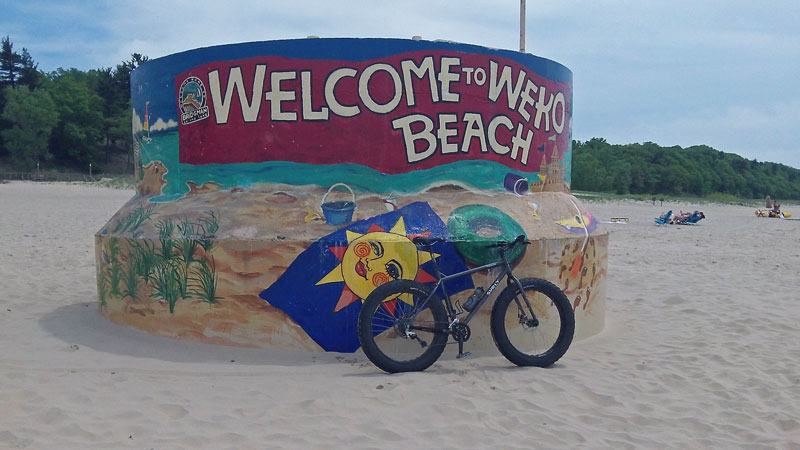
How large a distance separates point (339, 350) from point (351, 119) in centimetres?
207

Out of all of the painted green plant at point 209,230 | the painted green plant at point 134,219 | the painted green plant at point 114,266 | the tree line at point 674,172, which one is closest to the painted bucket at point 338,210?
the painted green plant at point 209,230

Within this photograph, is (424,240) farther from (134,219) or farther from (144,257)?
(134,219)

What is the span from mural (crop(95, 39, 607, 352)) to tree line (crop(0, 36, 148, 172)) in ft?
213

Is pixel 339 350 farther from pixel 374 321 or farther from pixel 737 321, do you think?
pixel 737 321

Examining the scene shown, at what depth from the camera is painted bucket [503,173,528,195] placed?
6.55 m

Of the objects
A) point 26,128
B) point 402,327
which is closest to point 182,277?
point 402,327

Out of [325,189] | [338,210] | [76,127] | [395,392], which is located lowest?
[395,392]

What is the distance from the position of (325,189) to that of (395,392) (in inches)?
81.9

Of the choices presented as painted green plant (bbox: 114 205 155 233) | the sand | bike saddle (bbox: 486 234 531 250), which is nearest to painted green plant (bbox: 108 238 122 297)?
painted green plant (bbox: 114 205 155 233)

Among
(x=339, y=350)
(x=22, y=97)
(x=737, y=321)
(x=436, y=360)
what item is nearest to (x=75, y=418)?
(x=339, y=350)

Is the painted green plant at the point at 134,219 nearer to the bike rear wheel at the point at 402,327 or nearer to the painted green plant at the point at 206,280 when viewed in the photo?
the painted green plant at the point at 206,280

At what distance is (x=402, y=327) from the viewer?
214 inches

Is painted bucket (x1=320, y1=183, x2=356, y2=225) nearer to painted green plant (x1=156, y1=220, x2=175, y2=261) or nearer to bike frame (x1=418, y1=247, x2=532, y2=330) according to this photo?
bike frame (x1=418, y1=247, x2=532, y2=330)

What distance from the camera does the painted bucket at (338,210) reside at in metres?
5.91
